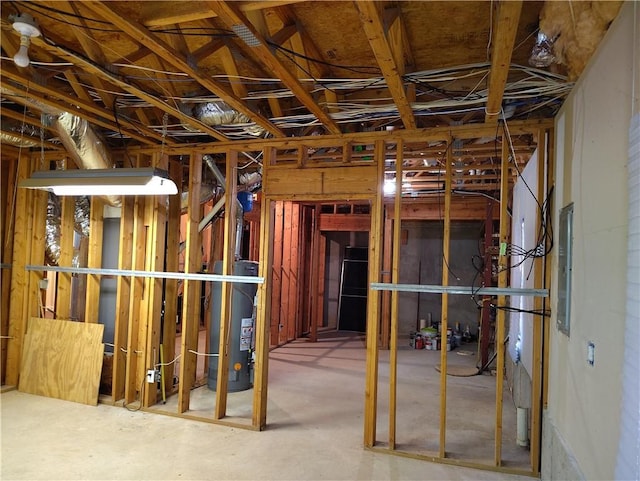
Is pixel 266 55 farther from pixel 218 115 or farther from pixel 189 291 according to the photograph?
pixel 189 291

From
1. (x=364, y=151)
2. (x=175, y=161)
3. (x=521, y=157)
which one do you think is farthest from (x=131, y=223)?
(x=521, y=157)

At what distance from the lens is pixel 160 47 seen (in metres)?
2.19

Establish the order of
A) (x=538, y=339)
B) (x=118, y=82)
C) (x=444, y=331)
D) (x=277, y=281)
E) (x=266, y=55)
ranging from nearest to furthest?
(x=266, y=55) < (x=118, y=82) < (x=538, y=339) < (x=444, y=331) < (x=277, y=281)

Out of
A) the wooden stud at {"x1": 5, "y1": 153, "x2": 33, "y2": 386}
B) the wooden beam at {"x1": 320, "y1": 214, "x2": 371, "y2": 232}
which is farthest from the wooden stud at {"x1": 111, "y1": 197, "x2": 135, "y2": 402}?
the wooden beam at {"x1": 320, "y1": 214, "x2": 371, "y2": 232}

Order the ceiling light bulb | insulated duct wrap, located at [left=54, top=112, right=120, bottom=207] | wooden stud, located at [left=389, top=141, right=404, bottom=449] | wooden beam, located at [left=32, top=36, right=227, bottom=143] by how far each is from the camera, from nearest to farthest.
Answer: the ceiling light bulb, wooden beam, located at [left=32, top=36, right=227, bottom=143], wooden stud, located at [left=389, top=141, right=404, bottom=449], insulated duct wrap, located at [left=54, top=112, right=120, bottom=207]

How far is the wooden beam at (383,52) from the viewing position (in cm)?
178

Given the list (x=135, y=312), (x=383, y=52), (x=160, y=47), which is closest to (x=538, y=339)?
(x=383, y=52)

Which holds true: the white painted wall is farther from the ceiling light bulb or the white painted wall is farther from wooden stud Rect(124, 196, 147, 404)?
wooden stud Rect(124, 196, 147, 404)

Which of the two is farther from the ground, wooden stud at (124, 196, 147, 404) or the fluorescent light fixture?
the fluorescent light fixture

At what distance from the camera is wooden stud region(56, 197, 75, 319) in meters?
4.28

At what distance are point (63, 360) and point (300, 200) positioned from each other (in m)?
2.83

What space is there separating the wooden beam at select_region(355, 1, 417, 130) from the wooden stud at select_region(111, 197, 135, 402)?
2769mm

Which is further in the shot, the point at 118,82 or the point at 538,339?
the point at 538,339

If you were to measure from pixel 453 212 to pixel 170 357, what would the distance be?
16.2ft
